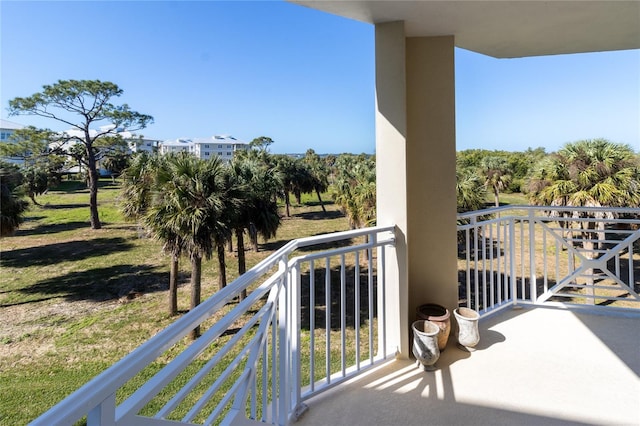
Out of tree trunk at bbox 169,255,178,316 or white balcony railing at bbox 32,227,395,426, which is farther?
tree trunk at bbox 169,255,178,316

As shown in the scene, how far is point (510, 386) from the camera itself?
1857 millimetres

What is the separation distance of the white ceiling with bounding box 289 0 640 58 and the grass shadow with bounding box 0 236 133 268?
18748 mm

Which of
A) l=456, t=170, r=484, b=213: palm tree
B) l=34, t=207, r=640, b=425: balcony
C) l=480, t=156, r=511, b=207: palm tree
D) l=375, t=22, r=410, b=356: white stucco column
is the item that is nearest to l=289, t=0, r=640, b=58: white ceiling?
l=375, t=22, r=410, b=356: white stucco column

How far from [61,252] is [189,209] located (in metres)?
13.8

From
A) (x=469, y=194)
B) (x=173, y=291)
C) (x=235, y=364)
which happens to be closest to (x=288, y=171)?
(x=173, y=291)

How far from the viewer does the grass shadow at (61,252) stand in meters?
16.0

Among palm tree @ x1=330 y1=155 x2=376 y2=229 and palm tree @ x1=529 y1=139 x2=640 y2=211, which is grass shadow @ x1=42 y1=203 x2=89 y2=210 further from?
palm tree @ x1=529 y1=139 x2=640 y2=211

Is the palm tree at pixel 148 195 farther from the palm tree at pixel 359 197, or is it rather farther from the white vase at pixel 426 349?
the white vase at pixel 426 349

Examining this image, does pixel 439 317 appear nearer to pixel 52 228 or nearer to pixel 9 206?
pixel 9 206

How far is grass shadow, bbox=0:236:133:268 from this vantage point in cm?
1596

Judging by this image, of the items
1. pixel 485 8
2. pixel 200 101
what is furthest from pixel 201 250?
pixel 200 101

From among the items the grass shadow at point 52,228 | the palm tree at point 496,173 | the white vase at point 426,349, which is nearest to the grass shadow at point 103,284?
the grass shadow at point 52,228

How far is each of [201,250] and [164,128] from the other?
2180cm

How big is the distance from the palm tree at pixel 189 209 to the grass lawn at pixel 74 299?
2944mm
